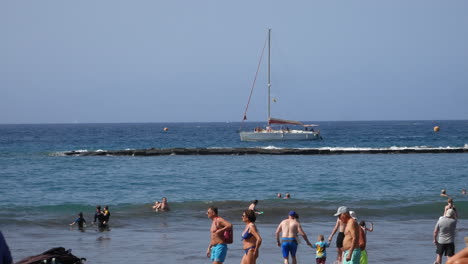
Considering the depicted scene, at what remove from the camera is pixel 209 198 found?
3647 cm

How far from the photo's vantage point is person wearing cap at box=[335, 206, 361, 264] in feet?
37.9

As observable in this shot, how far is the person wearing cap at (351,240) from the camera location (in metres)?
11.6

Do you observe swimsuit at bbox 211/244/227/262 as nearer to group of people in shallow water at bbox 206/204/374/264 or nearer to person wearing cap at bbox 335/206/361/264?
group of people in shallow water at bbox 206/204/374/264

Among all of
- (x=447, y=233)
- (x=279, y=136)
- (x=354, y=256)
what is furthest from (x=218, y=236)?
(x=279, y=136)

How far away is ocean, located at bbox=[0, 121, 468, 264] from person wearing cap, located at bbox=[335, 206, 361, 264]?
225 inches

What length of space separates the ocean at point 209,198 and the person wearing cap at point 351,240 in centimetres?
572

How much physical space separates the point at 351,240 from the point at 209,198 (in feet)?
82.6

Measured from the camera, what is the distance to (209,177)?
48.1 m

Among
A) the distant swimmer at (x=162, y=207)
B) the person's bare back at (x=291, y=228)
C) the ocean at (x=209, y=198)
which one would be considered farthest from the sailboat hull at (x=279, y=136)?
the person's bare back at (x=291, y=228)

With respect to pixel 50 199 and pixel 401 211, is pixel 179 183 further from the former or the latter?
pixel 401 211

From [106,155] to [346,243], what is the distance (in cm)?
6092

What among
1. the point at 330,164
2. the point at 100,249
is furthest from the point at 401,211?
the point at 330,164

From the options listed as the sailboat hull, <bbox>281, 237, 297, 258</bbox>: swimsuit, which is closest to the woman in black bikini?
<bbox>281, 237, 297, 258</bbox>: swimsuit

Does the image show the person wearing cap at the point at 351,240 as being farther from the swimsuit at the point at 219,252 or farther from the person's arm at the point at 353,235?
the swimsuit at the point at 219,252
